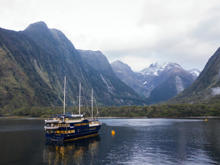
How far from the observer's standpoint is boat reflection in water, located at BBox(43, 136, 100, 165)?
2735 inches

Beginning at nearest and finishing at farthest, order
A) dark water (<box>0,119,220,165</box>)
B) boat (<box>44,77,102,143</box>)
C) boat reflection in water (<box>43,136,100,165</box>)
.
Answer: dark water (<box>0,119,220,165</box>) < boat reflection in water (<box>43,136,100,165</box>) < boat (<box>44,77,102,143</box>)

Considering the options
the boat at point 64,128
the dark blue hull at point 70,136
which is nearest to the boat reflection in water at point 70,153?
the dark blue hull at point 70,136

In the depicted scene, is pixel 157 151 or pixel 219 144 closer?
pixel 157 151

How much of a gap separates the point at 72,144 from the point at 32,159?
26741 millimetres

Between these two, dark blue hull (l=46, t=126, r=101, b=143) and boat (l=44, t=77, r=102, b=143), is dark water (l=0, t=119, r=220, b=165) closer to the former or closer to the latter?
dark blue hull (l=46, t=126, r=101, b=143)

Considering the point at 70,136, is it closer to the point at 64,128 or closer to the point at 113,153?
the point at 64,128

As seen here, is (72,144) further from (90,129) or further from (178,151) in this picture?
(178,151)

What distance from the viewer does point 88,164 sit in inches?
2579

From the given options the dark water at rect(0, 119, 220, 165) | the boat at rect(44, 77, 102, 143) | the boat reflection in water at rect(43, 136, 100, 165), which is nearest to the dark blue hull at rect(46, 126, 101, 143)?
the boat at rect(44, 77, 102, 143)

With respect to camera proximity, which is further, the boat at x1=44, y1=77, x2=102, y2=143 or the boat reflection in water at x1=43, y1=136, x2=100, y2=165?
the boat at x1=44, y1=77, x2=102, y2=143

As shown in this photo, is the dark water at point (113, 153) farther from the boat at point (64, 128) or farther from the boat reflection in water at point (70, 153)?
the boat at point (64, 128)

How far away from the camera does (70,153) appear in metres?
79.4

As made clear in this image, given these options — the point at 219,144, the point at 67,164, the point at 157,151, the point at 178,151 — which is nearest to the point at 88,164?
the point at 67,164

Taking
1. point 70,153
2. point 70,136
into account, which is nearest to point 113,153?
point 70,153
